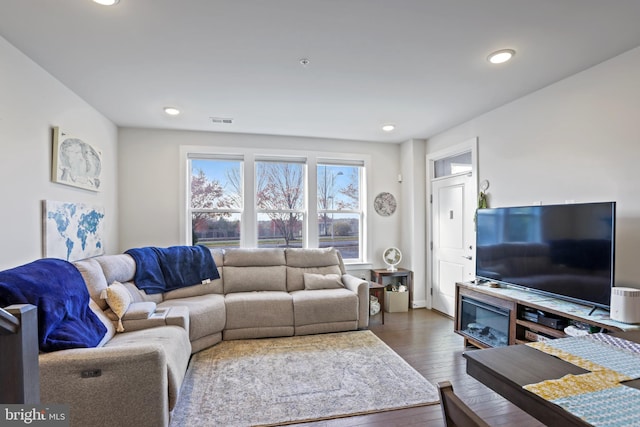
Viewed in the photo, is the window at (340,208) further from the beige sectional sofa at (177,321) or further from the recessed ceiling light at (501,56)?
the recessed ceiling light at (501,56)

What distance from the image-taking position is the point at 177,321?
2660mm

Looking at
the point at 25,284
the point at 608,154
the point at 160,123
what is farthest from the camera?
the point at 160,123

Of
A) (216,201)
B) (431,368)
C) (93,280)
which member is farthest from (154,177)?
(431,368)

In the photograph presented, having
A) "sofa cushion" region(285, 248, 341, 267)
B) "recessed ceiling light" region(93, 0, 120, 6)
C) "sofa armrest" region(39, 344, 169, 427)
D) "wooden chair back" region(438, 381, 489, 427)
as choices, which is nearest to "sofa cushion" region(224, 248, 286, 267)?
"sofa cushion" region(285, 248, 341, 267)

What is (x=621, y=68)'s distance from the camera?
236cm

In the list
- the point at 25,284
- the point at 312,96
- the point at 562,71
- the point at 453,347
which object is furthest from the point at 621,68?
the point at 25,284

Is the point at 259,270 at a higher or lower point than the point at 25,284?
lower

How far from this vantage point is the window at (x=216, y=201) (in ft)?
14.6

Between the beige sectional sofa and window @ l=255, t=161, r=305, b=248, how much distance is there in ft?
1.39

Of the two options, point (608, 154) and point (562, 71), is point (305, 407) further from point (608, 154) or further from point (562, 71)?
point (562, 71)

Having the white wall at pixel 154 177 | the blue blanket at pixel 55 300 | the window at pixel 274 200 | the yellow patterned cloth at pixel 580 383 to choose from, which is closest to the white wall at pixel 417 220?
the window at pixel 274 200

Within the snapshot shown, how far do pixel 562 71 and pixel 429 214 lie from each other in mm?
2428

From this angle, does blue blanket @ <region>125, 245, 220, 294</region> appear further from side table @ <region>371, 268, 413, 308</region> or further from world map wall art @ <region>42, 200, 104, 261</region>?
side table @ <region>371, 268, 413, 308</region>

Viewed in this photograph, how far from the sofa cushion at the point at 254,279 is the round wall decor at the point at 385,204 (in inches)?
73.0
